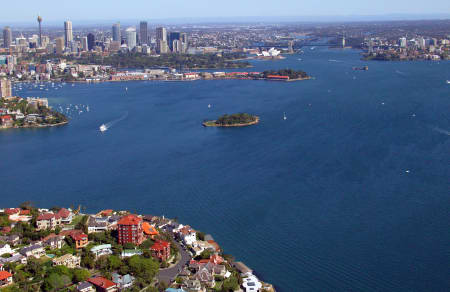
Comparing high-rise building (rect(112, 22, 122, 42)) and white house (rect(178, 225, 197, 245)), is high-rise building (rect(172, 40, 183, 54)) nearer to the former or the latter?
high-rise building (rect(112, 22, 122, 42))

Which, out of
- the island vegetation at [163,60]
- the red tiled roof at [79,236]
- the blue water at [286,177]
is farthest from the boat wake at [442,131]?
the island vegetation at [163,60]

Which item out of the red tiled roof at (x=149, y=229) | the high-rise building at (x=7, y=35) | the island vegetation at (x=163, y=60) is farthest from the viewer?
the high-rise building at (x=7, y=35)

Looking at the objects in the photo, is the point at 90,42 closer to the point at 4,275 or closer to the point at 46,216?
the point at 46,216

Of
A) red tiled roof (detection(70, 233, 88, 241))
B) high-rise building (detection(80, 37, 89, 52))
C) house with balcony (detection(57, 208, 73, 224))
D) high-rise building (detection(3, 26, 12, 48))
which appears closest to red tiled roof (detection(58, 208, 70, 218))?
house with balcony (detection(57, 208, 73, 224))

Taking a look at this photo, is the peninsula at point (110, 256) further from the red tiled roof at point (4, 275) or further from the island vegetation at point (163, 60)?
the island vegetation at point (163, 60)

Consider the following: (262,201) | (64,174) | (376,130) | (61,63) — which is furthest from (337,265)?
(61,63)

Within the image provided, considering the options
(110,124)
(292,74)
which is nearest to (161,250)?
(110,124)

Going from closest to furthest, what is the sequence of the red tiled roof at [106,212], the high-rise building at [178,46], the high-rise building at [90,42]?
the red tiled roof at [106,212] → the high-rise building at [178,46] → the high-rise building at [90,42]

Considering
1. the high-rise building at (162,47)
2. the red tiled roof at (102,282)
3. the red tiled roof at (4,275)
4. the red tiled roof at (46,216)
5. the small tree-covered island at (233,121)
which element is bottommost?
the red tiled roof at (102,282)
